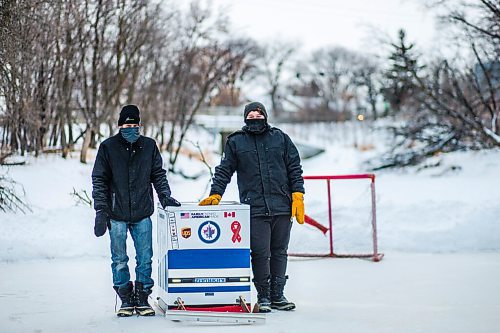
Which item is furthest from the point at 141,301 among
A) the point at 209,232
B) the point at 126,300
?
the point at 209,232

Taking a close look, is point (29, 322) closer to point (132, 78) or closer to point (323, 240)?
point (323, 240)

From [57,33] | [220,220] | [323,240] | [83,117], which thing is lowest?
[323,240]

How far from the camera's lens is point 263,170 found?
627 cm

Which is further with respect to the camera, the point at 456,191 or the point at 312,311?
the point at 456,191

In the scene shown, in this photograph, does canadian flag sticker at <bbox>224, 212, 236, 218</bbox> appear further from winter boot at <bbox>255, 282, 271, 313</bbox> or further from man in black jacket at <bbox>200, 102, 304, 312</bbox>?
winter boot at <bbox>255, 282, 271, 313</bbox>

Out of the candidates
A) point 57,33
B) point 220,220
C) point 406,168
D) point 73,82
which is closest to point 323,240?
point 220,220

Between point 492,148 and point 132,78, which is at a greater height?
point 132,78

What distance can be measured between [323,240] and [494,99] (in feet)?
34.4

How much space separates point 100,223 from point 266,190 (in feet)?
4.70

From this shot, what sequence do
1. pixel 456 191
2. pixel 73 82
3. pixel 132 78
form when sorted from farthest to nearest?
pixel 132 78, pixel 73 82, pixel 456 191

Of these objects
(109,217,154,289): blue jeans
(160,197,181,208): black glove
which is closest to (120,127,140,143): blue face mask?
(160,197,181,208): black glove

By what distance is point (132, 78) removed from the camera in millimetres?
22031

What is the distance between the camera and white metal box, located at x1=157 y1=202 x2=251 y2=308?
579cm

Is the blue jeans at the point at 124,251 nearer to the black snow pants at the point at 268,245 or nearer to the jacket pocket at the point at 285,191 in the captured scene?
the black snow pants at the point at 268,245
